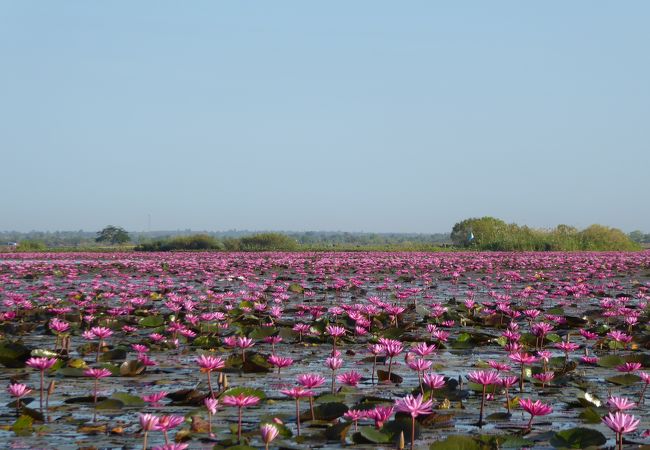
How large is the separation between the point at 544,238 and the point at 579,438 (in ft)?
124

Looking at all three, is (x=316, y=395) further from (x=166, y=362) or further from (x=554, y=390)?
(x=166, y=362)

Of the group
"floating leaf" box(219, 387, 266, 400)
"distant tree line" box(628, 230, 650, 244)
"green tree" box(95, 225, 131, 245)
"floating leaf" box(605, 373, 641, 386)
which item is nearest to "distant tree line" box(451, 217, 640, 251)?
"floating leaf" box(605, 373, 641, 386)

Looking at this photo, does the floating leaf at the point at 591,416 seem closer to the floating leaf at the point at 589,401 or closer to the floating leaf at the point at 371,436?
the floating leaf at the point at 589,401

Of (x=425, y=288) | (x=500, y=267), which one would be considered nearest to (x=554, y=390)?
(x=425, y=288)

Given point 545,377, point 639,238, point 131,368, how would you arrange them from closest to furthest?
point 545,377, point 131,368, point 639,238

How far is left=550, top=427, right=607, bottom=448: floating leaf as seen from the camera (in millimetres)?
3293

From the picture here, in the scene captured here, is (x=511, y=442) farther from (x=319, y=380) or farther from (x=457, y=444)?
(x=319, y=380)

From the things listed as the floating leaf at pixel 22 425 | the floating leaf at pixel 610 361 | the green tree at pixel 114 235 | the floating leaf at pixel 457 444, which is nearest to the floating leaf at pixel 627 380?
the floating leaf at pixel 610 361

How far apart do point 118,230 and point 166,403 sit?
8864 cm

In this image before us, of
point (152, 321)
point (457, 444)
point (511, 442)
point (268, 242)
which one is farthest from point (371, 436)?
point (268, 242)

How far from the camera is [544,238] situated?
129 ft

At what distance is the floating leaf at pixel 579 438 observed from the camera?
3293 mm

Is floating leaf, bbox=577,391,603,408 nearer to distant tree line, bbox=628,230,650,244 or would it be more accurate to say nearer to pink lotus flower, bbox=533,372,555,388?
pink lotus flower, bbox=533,372,555,388

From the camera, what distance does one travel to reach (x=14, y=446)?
346 cm
